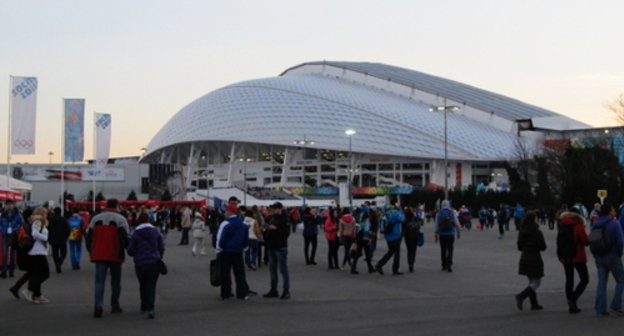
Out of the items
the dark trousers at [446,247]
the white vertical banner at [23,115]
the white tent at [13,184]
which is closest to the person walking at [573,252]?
the dark trousers at [446,247]

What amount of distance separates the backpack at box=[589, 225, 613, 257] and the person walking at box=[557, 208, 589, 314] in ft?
0.39

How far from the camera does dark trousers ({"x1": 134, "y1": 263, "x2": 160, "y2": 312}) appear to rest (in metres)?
9.53

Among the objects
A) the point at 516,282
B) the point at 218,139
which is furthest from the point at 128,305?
the point at 218,139

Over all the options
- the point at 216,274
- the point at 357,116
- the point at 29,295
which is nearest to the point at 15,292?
the point at 29,295

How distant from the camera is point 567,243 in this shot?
9.86 m

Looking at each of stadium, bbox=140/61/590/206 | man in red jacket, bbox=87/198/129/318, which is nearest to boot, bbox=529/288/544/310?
man in red jacket, bbox=87/198/129/318

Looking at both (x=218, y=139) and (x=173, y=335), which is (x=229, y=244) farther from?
(x=218, y=139)

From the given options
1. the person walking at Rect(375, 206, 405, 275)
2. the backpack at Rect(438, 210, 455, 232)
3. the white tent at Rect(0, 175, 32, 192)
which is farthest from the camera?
the white tent at Rect(0, 175, 32, 192)

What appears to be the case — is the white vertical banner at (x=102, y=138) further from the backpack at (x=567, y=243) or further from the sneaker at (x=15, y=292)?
the backpack at (x=567, y=243)

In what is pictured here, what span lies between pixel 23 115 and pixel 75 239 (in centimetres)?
1350

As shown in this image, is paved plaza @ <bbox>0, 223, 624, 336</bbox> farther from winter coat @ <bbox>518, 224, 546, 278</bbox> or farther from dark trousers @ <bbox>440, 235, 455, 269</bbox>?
winter coat @ <bbox>518, 224, 546, 278</bbox>

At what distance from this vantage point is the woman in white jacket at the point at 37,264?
11.0m

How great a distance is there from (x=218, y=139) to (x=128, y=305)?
88763 mm

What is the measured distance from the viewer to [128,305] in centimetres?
1085
